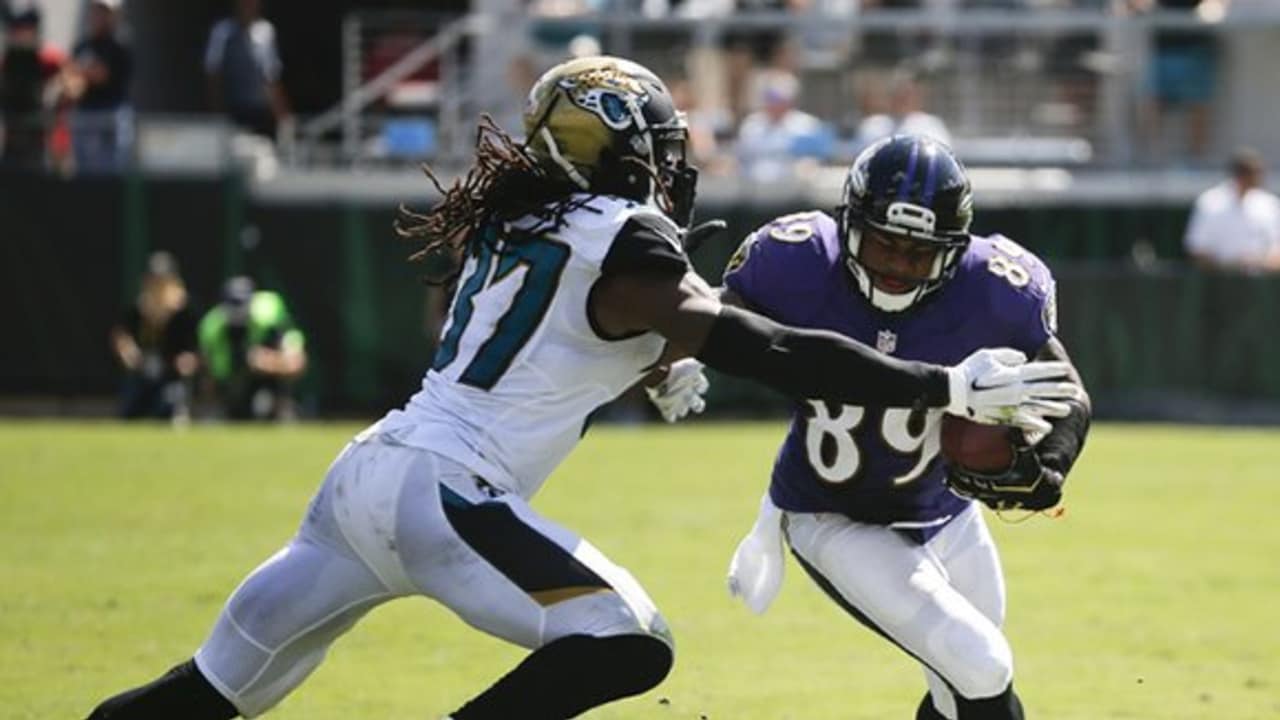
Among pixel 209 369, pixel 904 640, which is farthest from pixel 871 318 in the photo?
pixel 209 369

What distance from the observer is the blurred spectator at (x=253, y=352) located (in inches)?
688

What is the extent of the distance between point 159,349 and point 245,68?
7.93 feet

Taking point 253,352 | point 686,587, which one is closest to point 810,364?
point 686,587

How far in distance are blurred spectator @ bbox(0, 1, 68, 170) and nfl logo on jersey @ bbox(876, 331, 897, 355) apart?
44.5ft

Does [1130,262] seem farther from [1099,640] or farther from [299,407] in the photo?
[1099,640]

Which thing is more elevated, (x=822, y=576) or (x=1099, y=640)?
(x=822, y=576)

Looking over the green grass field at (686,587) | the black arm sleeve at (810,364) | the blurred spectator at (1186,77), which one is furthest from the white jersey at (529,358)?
the blurred spectator at (1186,77)

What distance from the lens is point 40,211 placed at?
1831cm

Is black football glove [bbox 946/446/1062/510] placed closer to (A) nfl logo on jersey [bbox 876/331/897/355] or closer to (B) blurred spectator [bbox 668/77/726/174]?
(A) nfl logo on jersey [bbox 876/331/897/355]

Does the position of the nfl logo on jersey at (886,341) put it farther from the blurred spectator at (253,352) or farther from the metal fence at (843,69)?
the metal fence at (843,69)

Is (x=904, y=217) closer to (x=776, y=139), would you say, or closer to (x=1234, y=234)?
(x=1234, y=234)

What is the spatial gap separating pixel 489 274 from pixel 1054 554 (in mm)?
6031

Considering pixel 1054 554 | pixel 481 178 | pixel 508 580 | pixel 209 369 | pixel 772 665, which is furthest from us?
pixel 209 369

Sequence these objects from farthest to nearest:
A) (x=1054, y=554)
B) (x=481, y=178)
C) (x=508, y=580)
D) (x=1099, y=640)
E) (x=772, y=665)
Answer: (x=1054, y=554) < (x=1099, y=640) < (x=772, y=665) < (x=481, y=178) < (x=508, y=580)
